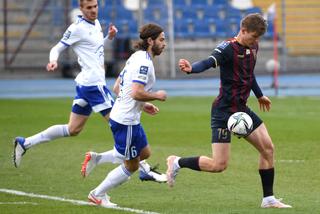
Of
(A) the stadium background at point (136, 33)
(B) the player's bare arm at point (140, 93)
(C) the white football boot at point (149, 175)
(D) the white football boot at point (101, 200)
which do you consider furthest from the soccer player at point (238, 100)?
(A) the stadium background at point (136, 33)

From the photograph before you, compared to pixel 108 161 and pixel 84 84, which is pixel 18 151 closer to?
pixel 84 84

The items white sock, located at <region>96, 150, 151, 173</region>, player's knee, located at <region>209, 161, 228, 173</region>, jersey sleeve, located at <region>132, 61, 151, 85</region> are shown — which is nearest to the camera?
jersey sleeve, located at <region>132, 61, 151, 85</region>

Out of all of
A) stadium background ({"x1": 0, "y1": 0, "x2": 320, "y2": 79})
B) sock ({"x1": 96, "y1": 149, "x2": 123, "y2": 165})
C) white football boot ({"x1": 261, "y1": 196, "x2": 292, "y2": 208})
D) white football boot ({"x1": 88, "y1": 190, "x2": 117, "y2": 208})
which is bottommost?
stadium background ({"x1": 0, "y1": 0, "x2": 320, "y2": 79})

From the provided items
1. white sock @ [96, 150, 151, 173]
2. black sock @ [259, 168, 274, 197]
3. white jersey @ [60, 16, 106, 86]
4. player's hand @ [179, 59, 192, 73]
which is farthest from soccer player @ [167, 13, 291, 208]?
white jersey @ [60, 16, 106, 86]

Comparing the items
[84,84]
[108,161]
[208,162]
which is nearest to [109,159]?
[108,161]

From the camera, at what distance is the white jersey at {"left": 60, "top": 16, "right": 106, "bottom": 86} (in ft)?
40.6

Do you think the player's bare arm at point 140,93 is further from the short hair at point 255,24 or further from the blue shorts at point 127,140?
the short hair at point 255,24

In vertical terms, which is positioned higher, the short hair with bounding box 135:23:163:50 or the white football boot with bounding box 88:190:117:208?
the short hair with bounding box 135:23:163:50

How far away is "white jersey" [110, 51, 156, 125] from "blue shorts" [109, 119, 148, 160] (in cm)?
6

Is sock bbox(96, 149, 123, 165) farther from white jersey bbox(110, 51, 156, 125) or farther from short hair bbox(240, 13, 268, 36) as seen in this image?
short hair bbox(240, 13, 268, 36)

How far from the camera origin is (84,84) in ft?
40.5

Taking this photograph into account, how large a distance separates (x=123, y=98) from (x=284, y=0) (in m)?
27.4

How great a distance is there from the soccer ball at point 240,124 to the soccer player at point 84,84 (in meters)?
3.19

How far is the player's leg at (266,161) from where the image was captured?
9.46 metres
